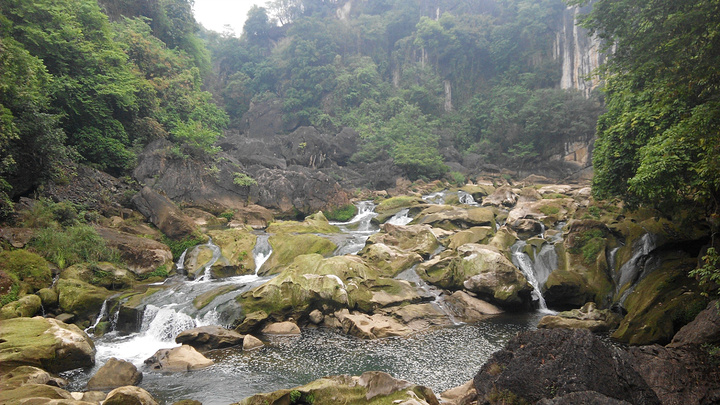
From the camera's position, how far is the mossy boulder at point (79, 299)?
42.3 feet

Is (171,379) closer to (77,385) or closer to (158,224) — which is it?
(77,385)

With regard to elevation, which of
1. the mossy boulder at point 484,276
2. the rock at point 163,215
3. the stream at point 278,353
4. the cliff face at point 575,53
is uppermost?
the cliff face at point 575,53

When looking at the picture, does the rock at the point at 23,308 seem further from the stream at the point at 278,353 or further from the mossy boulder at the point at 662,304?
the mossy boulder at the point at 662,304

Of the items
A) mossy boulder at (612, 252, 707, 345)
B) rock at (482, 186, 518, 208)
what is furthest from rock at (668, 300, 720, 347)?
rock at (482, 186, 518, 208)

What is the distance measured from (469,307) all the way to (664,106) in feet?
28.2

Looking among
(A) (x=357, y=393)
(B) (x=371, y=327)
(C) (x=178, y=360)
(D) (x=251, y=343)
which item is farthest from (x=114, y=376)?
(B) (x=371, y=327)

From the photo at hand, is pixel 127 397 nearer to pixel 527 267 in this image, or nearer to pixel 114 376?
pixel 114 376

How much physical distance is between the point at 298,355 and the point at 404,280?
6.13 metres

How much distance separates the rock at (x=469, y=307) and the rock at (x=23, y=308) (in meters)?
13.6

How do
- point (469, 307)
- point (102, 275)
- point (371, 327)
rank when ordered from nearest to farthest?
point (371, 327) → point (469, 307) → point (102, 275)

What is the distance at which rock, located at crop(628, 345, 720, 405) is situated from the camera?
20.0 feet

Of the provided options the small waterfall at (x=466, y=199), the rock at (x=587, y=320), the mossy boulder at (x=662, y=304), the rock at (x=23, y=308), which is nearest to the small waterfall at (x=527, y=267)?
the rock at (x=587, y=320)

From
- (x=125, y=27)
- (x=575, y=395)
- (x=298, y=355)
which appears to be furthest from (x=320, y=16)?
(x=575, y=395)

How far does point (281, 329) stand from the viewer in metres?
12.9
